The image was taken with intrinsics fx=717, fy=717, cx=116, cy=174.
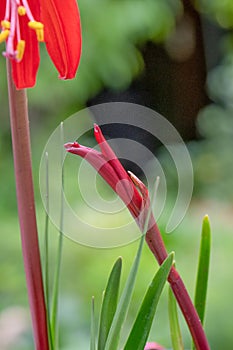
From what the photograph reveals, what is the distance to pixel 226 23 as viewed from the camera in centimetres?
208

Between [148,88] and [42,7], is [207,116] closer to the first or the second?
[148,88]

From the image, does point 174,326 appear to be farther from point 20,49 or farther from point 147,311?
point 20,49

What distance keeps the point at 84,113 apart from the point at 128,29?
0.74ft

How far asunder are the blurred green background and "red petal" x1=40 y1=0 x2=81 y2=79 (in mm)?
671

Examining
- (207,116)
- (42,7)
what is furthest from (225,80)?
(42,7)

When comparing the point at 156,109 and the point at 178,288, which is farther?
the point at 156,109

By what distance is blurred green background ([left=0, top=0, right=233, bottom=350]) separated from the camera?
1146 mm

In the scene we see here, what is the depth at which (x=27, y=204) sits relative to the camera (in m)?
0.39

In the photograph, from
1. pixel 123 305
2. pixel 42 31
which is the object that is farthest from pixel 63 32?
pixel 123 305

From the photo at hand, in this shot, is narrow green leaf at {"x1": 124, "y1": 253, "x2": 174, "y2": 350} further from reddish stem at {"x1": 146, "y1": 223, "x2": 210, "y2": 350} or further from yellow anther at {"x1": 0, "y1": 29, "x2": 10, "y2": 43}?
yellow anther at {"x1": 0, "y1": 29, "x2": 10, "y2": 43}

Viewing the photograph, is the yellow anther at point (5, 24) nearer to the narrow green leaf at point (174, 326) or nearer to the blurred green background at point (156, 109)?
the narrow green leaf at point (174, 326)

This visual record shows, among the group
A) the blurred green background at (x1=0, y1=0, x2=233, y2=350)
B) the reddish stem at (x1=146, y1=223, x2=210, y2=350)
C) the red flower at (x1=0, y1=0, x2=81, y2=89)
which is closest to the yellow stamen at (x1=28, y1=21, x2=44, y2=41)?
the red flower at (x1=0, y1=0, x2=81, y2=89)

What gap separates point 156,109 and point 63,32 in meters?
1.43

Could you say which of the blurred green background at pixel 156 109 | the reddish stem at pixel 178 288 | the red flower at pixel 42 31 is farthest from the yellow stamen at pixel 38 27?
the blurred green background at pixel 156 109
